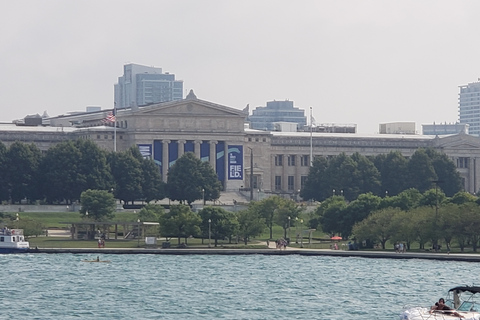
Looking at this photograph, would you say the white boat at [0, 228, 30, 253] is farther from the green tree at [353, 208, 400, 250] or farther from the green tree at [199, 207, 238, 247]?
the green tree at [353, 208, 400, 250]

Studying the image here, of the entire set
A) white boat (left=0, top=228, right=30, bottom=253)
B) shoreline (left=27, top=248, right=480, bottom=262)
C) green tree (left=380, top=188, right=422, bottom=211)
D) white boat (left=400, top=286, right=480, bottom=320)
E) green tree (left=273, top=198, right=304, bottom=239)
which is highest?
green tree (left=380, top=188, right=422, bottom=211)

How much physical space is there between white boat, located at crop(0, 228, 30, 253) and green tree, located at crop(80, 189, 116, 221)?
22.8m

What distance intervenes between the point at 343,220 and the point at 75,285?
5081 cm

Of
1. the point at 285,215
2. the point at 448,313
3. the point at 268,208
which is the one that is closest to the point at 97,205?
the point at 268,208

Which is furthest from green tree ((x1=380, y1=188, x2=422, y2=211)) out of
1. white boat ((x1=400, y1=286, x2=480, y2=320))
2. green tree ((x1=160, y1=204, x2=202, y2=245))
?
white boat ((x1=400, y1=286, x2=480, y2=320))

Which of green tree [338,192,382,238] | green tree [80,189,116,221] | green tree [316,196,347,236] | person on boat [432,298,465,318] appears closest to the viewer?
person on boat [432,298,465,318]

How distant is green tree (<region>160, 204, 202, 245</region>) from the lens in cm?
16438

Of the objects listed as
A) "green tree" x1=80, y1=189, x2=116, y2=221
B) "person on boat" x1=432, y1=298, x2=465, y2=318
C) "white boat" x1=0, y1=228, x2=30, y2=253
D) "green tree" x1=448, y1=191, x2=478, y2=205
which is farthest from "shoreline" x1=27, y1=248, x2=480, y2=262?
"person on boat" x1=432, y1=298, x2=465, y2=318

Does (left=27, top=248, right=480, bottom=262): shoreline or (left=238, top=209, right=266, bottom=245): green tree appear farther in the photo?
(left=238, top=209, right=266, bottom=245): green tree

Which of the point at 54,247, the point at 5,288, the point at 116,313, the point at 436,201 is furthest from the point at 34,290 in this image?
the point at 436,201

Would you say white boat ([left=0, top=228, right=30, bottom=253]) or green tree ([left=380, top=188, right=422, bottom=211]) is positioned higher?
green tree ([left=380, top=188, right=422, bottom=211])

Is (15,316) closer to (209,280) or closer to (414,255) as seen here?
(209,280)

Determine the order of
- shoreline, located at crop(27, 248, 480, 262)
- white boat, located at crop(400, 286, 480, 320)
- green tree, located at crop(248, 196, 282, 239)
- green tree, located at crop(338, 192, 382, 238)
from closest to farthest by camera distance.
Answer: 1. white boat, located at crop(400, 286, 480, 320)
2. shoreline, located at crop(27, 248, 480, 262)
3. green tree, located at crop(338, 192, 382, 238)
4. green tree, located at crop(248, 196, 282, 239)

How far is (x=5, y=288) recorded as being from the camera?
122750mm
